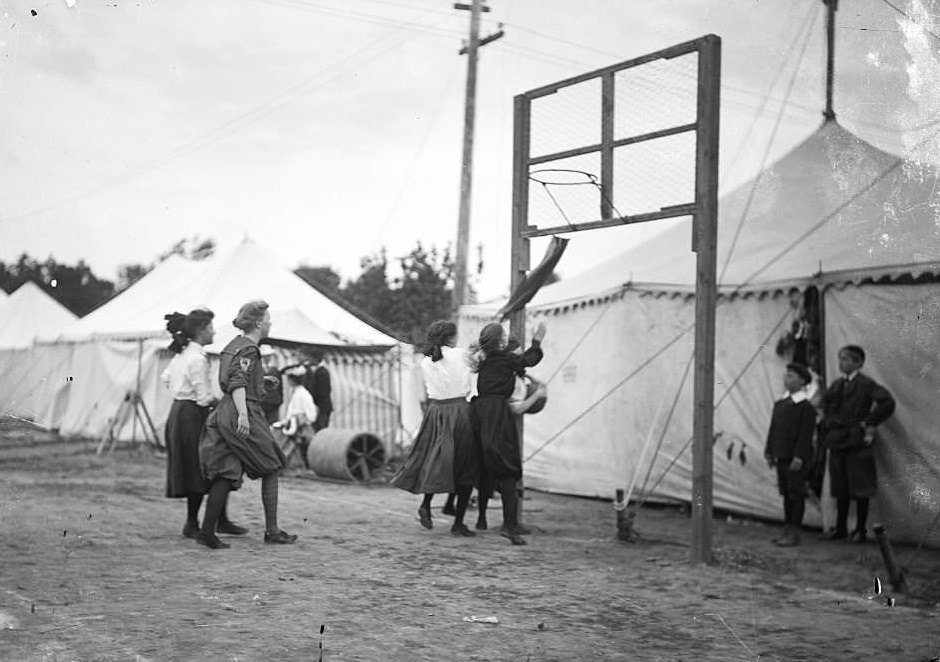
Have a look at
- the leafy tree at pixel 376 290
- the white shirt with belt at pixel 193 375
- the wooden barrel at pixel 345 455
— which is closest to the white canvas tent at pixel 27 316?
the leafy tree at pixel 376 290

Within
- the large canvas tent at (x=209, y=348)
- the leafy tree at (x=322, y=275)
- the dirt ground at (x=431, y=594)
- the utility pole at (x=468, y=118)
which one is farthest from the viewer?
the leafy tree at (x=322, y=275)

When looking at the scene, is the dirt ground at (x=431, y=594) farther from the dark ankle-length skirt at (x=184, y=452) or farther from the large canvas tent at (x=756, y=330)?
the large canvas tent at (x=756, y=330)

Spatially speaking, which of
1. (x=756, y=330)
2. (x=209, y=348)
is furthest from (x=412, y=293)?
(x=756, y=330)

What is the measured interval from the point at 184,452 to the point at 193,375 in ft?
1.83

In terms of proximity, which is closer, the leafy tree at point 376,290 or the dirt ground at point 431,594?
the dirt ground at point 431,594

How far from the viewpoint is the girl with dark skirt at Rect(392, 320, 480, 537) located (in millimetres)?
7473

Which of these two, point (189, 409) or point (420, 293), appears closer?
point (189, 409)

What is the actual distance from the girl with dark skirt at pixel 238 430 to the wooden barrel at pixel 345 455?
18.4 ft

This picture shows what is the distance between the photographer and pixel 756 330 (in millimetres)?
9109

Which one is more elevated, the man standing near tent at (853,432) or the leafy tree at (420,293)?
the leafy tree at (420,293)

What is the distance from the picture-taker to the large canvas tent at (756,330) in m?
7.75

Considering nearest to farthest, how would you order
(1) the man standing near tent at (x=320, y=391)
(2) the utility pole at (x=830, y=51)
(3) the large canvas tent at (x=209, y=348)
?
(2) the utility pole at (x=830, y=51) → (1) the man standing near tent at (x=320, y=391) → (3) the large canvas tent at (x=209, y=348)

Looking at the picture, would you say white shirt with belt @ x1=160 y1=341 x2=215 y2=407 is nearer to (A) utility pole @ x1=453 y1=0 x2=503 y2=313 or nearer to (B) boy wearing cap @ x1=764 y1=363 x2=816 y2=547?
(B) boy wearing cap @ x1=764 y1=363 x2=816 y2=547

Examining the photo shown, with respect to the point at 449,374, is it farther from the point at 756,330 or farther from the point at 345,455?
the point at 345,455
